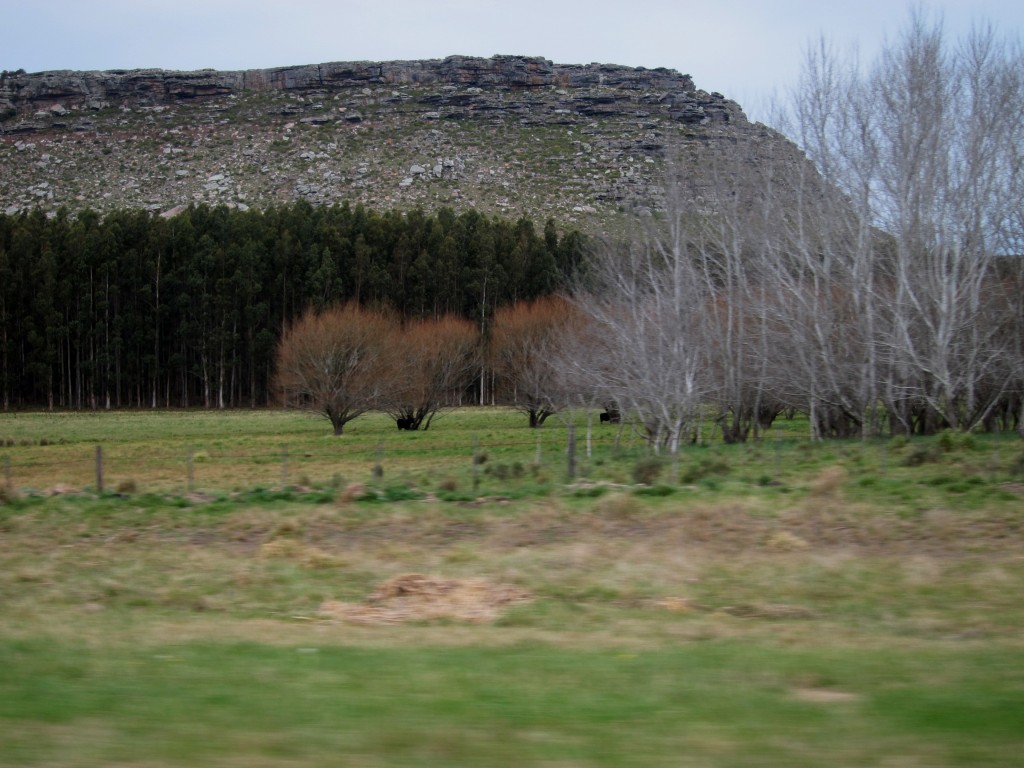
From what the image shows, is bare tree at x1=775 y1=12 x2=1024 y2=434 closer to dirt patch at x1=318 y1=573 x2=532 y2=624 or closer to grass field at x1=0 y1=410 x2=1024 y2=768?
grass field at x1=0 y1=410 x2=1024 y2=768

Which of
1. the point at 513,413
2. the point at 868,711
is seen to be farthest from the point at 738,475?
the point at 513,413

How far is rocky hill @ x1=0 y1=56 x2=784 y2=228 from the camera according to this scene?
108 m

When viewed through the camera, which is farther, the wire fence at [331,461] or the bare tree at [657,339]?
the bare tree at [657,339]

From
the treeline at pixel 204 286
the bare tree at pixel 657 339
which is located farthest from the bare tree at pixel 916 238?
the treeline at pixel 204 286

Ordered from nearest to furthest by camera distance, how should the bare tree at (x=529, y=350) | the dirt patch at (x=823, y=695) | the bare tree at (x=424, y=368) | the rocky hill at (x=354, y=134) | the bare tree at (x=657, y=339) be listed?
1. the dirt patch at (x=823, y=695)
2. the bare tree at (x=657, y=339)
3. the bare tree at (x=529, y=350)
4. the bare tree at (x=424, y=368)
5. the rocky hill at (x=354, y=134)

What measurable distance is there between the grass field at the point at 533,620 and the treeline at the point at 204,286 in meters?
58.2

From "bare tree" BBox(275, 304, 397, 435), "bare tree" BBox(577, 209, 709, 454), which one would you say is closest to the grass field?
"bare tree" BBox(577, 209, 709, 454)

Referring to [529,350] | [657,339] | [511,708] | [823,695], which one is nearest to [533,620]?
[511,708]

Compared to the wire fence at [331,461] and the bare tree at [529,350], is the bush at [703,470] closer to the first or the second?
the wire fence at [331,461]

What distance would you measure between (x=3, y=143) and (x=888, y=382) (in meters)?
127

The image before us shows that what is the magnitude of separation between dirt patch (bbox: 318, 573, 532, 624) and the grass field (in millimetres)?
53

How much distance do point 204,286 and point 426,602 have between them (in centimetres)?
7197

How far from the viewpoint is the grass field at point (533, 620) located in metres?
4.94

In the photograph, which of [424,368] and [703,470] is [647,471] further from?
[424,368]
